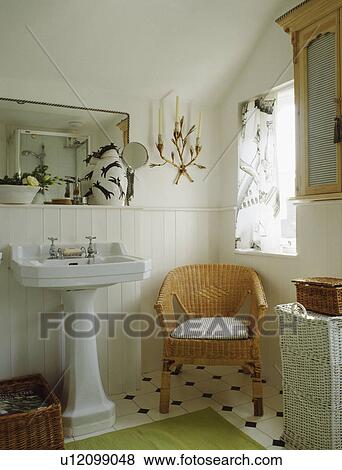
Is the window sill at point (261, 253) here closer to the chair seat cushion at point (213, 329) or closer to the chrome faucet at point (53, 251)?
the chair seat cushion at point (213, 329)

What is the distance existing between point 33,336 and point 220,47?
218 cm

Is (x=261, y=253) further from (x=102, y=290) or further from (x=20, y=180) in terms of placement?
(x=20, y=180)

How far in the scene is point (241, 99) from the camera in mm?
3006

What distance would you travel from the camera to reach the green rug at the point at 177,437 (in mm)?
1990

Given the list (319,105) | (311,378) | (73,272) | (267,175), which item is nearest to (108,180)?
(73,272)

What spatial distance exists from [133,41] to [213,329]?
5.99 ft

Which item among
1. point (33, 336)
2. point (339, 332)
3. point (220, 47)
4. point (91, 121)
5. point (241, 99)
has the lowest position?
point (33, 336)

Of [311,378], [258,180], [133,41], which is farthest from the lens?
[258,180]

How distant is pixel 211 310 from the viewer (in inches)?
113
